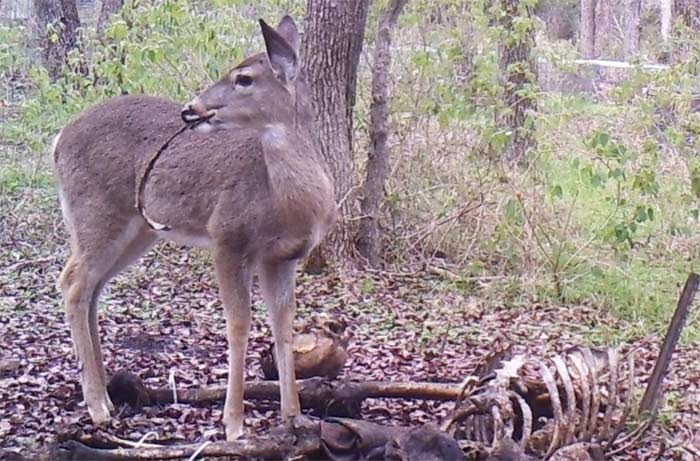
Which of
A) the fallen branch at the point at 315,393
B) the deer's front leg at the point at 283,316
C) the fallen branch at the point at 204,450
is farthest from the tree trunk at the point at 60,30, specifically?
the fallen branch at the point at 204,450

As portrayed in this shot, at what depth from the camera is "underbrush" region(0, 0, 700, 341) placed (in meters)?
7.64

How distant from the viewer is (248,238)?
200 inches

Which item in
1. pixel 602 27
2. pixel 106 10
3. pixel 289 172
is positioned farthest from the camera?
pixel 602 27

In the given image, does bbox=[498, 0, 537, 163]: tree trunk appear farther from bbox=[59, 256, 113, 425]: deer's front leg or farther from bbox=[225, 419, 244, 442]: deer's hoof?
bbox=[225, 419, 244, 442]: deer's hoof

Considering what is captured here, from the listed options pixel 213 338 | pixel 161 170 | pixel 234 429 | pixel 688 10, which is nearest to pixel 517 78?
pixel 688 10

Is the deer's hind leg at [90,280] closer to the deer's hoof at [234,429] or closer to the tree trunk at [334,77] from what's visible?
the deer's hoof at [234,429]

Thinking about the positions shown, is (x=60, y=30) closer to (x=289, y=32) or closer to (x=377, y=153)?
(x=377, y=153)

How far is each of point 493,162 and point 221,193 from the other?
3.46m

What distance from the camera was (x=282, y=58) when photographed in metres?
4.86

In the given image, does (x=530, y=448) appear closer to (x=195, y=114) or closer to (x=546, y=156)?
(x=195, y=114)

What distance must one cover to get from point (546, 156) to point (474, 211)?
2.36ft

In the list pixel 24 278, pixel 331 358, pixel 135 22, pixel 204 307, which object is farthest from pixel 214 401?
pixel 135 22

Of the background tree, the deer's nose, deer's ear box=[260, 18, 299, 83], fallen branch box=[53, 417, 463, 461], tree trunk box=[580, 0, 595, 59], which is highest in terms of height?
deer's ear box=[260, 18, 299, 83]

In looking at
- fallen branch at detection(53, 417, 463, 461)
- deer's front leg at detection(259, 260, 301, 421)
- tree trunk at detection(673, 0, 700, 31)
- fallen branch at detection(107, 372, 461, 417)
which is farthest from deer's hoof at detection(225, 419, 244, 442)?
tree trunk at detection(673, 0, 700, 31)
